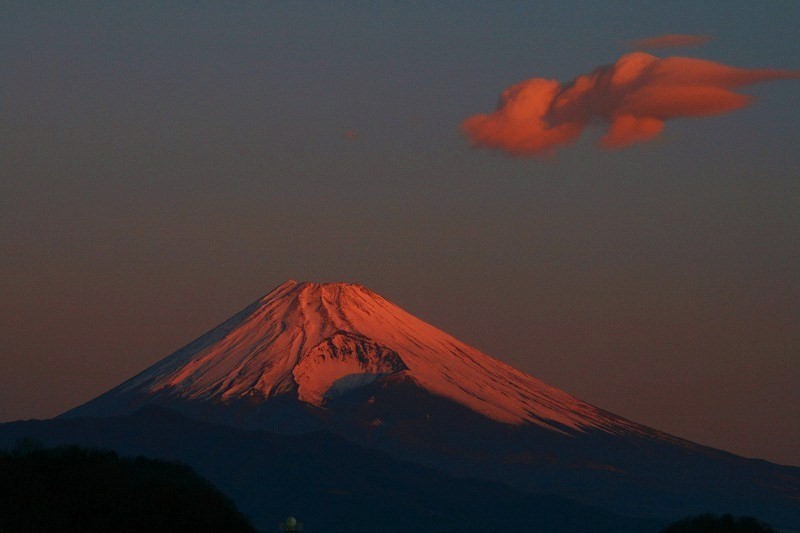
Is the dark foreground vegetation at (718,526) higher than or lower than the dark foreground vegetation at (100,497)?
lower

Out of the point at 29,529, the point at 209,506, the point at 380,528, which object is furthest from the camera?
A: the point at 380,528

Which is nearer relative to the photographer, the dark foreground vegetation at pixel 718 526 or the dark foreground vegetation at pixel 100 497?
the dark foreground vegetation at pixel 100 497

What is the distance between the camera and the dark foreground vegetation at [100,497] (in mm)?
65062

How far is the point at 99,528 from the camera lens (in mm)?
64812

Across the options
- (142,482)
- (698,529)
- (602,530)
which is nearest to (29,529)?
(142,482)

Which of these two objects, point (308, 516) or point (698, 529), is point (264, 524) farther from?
point (698, 529)

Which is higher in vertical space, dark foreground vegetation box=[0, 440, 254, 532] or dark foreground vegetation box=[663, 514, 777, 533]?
dark foreground vegetation box=[0, 440, 254, 532]

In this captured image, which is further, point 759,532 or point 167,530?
point 759,532

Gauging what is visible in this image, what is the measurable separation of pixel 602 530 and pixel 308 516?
3645 centimetres

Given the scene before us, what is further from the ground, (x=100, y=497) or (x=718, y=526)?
(x=100, y=497)

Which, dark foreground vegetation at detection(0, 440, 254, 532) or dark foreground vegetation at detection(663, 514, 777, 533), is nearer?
dark foreground vegetation at detection(0, 440, 254, 532)

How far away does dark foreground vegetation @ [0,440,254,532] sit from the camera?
6506 cm

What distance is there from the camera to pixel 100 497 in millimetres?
67562

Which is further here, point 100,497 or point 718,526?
point 718,526
